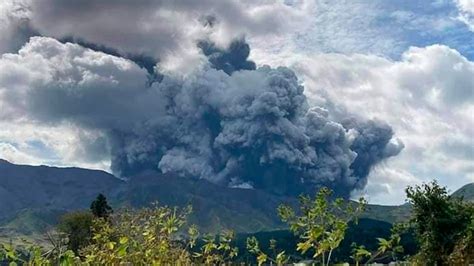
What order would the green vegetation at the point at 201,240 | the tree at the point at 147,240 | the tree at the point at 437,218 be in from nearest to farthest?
the green vegetation at the point at 201,240, the tree at the point at 147,240, the tree at the point at 437,218

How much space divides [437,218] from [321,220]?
61.9 m

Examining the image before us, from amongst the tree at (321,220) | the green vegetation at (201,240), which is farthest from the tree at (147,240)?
the tree at (321,220)

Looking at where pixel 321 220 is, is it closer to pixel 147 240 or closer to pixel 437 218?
pixel 147 240

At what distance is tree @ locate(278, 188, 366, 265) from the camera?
5.66m

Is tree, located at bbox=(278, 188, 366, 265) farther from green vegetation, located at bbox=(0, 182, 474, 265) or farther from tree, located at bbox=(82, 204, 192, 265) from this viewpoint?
tree, located at bbox=(82, 204, 192, 265)

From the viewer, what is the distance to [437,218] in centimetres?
6444

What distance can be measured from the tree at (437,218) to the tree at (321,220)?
2136 inches

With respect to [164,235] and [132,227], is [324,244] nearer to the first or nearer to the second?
[164,235]

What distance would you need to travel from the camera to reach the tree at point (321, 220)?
5656mm

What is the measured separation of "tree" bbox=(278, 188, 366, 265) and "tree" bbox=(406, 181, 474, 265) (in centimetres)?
5427

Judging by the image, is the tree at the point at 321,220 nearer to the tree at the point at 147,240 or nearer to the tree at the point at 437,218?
the tree at the point at 147,240

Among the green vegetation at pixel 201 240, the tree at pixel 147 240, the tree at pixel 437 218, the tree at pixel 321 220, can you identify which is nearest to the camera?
the tree at pixel 321 220

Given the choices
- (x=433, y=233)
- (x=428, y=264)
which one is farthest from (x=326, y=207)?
(x=433, y=233)

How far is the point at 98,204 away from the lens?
381 ft
